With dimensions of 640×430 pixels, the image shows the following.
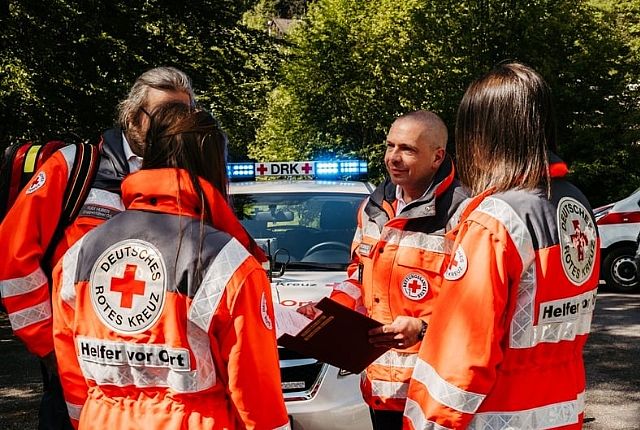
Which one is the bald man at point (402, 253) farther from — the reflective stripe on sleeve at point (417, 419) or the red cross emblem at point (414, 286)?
the reflective stripe on sleeve at point (417, 419)

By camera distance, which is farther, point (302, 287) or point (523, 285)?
point (302, 287)

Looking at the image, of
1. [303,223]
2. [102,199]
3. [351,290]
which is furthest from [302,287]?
[102,199]

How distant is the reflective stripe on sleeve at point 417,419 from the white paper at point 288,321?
836mm

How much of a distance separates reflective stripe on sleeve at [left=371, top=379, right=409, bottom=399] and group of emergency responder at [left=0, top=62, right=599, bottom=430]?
944mm

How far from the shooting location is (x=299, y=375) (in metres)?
5.05

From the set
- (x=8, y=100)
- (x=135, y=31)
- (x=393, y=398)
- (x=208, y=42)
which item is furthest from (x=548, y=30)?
(x=393, y=398)

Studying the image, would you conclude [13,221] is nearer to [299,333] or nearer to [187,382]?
[299,333]

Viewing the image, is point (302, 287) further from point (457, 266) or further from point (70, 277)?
point (457, 266)

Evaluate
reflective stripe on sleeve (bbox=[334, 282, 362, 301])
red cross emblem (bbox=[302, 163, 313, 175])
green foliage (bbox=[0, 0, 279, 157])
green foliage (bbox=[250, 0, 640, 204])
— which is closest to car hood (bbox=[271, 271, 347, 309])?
reflective stripe on sleeve (bbox=[334, 282, 362, 301])

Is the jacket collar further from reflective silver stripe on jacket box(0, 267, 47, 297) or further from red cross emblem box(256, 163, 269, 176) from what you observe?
red cross emblem box(256, 163, 269, 176)

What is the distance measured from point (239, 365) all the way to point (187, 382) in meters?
0.15

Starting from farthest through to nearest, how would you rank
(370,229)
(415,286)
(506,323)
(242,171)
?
1. (242,171)
2. (370,229)
3. (415,286)
4. (506,323)

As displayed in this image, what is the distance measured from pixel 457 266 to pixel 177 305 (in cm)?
75

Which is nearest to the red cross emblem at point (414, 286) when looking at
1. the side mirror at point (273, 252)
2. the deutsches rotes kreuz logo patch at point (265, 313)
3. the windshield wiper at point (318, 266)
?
the deutsches rotes kreuz logo patch at point (265, 313)
